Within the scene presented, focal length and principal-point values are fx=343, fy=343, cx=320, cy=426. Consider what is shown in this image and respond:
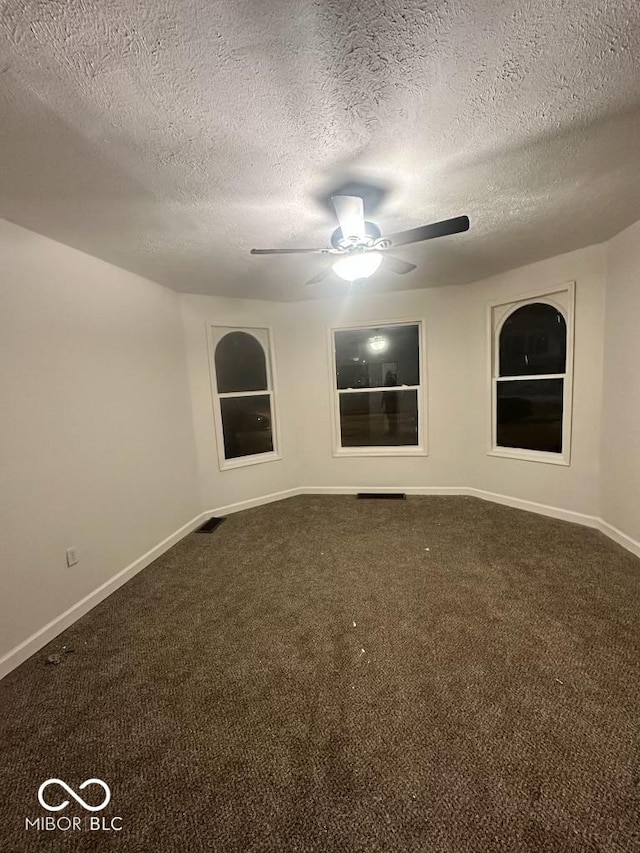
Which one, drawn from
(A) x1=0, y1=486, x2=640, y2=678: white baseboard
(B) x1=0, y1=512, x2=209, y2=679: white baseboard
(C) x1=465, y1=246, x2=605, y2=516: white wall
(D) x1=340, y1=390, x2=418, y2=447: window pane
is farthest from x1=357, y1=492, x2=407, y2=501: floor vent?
(B) x1=0, y1=512, x2=209, y2=679: white baseboard

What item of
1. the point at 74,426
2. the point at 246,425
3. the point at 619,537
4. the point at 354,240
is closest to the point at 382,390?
the point at 246,425

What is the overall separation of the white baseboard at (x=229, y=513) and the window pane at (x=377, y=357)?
1323 mm

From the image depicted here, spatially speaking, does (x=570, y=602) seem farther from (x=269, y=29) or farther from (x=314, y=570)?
(x=269, y=29)

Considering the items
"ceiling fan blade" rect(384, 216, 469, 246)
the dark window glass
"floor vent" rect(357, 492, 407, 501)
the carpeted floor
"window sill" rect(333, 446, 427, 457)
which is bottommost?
the carpeted floor

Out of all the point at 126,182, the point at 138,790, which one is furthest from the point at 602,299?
the point at 138,790

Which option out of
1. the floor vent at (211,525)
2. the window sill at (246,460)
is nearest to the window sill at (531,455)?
the window sill at (246,460)

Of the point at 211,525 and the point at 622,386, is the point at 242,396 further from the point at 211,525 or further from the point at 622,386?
the point at 622,386

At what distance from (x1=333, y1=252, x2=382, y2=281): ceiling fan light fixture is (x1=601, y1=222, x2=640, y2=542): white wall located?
194cm

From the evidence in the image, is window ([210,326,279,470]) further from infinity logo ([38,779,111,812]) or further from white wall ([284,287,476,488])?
infinity logo ([38,779,111,812])

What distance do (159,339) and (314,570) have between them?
2.46 m

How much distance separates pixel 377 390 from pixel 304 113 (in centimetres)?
314

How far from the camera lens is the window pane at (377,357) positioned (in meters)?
4.10

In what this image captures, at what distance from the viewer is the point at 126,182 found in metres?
1.65

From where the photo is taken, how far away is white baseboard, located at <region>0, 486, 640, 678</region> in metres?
1.96
